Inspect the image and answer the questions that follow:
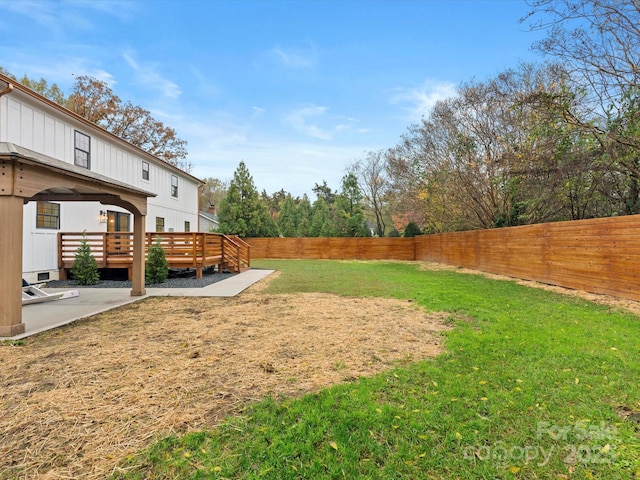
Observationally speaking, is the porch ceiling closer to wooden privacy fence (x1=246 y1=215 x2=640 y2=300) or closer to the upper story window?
the upper story window

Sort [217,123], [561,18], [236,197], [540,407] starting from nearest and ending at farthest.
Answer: [540,407] < [561,18] < [217,123] < [236,197]

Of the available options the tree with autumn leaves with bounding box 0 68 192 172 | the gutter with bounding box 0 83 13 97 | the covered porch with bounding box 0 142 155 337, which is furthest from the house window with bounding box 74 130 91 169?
the tree with autumn leaves with bounding box 0 68 192 172

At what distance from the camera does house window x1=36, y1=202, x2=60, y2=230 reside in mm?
9156

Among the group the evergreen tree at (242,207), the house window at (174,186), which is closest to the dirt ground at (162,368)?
the house window at (174,186)

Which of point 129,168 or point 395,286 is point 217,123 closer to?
point 129,168

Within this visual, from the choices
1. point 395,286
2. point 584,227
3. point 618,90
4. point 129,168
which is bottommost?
point 395,286

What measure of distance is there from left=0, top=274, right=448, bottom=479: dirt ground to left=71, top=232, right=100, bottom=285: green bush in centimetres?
438

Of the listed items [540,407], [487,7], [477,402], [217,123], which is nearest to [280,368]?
[477,402]

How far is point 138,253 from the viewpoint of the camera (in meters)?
7.35

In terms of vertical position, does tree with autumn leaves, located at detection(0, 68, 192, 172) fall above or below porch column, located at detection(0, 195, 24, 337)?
above

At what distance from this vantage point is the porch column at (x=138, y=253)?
729 centimetres

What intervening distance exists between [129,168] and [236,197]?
11.4 m

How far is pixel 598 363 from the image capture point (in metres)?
3.22

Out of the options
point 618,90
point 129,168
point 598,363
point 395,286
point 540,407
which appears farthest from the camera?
point 129,168
